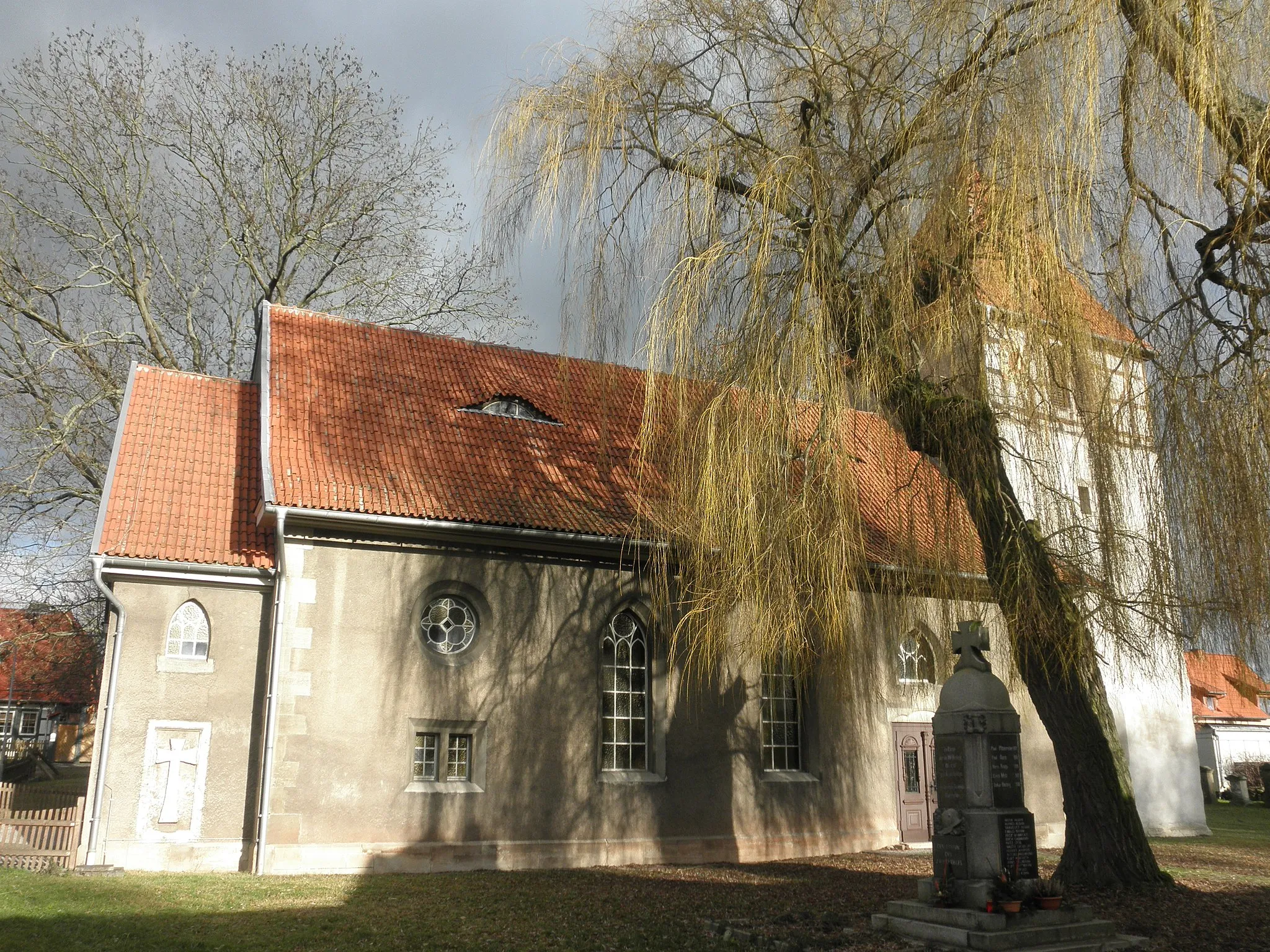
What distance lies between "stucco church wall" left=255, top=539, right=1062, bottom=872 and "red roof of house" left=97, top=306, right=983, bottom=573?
822 mm

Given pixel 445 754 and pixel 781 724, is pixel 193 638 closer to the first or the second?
pixel 445 754

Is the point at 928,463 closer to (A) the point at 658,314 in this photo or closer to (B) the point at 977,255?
(B) the point at 977,255

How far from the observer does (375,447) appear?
45.3 ft

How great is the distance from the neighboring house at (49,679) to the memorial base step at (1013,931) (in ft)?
55.8

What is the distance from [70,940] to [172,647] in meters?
4.99

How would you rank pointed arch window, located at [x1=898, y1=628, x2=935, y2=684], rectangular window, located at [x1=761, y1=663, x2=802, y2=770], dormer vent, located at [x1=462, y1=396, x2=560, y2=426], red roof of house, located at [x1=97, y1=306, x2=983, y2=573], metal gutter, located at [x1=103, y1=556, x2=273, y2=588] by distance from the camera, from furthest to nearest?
1. pointed arch window, located at [x1=898, y1=628, x2=935, y2=684]
2. dormer vent, located at [x1=462, y1=396, x2=560, y2=426]
3. rectangular window, located at [x1=761, y1=663, x2=802, y2=770]
4. red roof of house, located at [x1=97, y1=306, x2=983, y2=573]
5. metal gutter, located at [x1=103, y1=556, x2=273, y2=588]

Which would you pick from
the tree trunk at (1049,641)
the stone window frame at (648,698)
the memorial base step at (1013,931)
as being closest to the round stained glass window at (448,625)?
the stone window frame at (648,698)

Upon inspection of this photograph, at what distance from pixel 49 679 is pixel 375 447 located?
16.8 metres

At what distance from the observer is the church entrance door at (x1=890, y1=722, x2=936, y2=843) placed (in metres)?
15.6

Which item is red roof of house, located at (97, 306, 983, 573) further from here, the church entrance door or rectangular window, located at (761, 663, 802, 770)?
the church entrance door

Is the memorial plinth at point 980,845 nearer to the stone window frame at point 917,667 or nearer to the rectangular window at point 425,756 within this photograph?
the rectangular window at point 425,756

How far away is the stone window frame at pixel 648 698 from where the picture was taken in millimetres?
13586

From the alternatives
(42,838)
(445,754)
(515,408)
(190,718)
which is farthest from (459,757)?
(515,408)

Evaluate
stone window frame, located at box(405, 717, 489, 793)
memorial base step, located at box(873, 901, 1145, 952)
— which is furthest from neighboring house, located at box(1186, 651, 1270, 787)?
memorial base step, located at box(873, 901, 1145, 952)
